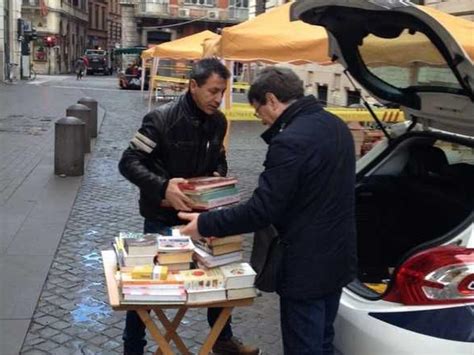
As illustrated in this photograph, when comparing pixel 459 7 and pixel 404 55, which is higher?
pixel 459 7

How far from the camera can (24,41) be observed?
127ft

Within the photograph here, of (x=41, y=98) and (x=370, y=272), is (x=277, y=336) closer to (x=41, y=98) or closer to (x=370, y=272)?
(x=370, y=272)

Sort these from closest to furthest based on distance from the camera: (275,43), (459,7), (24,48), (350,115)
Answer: (275,43) < (350,115) < (459,7) < (24,48)

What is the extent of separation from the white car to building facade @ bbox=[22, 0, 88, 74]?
51335 mm

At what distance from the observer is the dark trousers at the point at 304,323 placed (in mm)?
2777

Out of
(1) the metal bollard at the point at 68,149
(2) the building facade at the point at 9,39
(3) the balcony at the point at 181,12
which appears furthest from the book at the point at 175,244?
(3) the balcony at the point at 181,12

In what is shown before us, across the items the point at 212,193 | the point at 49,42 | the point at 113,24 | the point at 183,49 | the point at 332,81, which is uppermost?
the point at 113,24

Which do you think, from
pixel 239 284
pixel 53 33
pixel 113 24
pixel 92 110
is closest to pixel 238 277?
pixel 239 284

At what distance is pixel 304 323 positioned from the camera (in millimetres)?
2783

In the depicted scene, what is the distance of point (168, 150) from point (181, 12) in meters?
54.1

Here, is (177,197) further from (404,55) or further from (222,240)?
(404,55)

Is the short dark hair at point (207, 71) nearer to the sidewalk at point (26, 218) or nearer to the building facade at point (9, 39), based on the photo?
the sidewalk at point (26, 218)

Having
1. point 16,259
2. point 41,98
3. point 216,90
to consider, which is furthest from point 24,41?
point 216,90

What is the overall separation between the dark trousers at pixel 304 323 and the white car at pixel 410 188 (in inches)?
6.3
